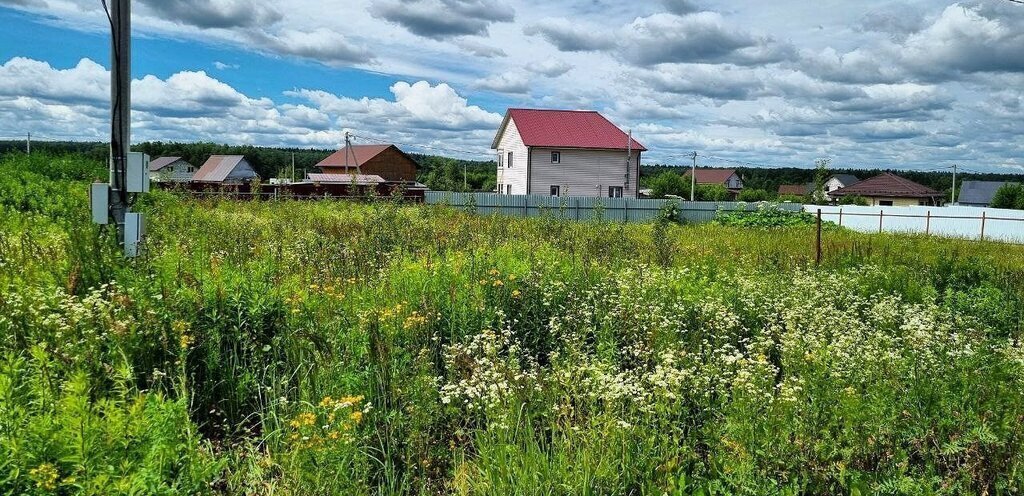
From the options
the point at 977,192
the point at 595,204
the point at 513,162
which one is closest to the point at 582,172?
the point at 513,162

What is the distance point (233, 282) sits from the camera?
4.76 m

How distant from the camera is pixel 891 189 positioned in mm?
67750

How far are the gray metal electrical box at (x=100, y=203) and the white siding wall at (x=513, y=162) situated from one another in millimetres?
32769

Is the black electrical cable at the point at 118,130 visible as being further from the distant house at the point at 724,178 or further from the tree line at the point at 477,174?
the distant house at the point at 724,178

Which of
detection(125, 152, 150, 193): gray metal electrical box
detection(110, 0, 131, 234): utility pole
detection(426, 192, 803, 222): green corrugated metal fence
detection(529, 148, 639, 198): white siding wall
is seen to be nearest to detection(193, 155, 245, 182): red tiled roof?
detection(529, 148, 639, 198): white siding wall

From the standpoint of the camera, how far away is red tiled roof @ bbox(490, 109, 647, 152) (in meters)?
38.1

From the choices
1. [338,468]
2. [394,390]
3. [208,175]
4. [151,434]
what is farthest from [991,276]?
[208,175]

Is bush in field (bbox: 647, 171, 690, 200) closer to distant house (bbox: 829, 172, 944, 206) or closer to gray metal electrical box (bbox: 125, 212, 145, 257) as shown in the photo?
distant house (bbox: 829, 172, 944, 206)

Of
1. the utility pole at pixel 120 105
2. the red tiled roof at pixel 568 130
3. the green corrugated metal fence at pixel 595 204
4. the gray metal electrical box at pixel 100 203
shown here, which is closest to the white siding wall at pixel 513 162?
the red tiled roof at pixel 568 130

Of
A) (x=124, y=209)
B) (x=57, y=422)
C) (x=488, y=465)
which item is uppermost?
(x=124, y=209)

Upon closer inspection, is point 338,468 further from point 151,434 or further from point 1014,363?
point 1014,363

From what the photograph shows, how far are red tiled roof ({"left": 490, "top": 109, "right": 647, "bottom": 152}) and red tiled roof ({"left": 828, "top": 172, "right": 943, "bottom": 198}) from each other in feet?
126

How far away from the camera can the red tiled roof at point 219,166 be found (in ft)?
270

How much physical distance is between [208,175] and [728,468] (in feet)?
295
